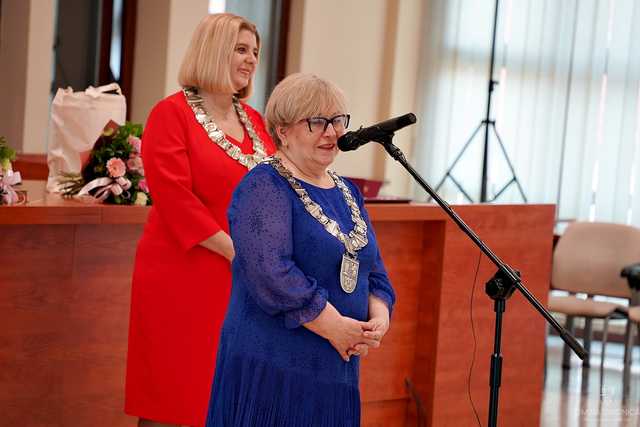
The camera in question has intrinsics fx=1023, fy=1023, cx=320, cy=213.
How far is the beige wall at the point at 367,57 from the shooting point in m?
7.64

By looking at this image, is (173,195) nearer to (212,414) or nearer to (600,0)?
(212,414)

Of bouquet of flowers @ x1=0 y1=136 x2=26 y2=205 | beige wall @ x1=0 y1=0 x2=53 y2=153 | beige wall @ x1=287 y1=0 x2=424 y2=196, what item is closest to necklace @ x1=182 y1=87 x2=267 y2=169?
bouquet of flowers @ x1=0 y1=136 x2=26 y2=205

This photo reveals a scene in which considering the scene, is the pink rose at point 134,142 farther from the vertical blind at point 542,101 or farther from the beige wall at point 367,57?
the vertical blind at point 542,101

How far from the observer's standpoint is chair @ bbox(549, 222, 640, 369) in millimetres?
6422

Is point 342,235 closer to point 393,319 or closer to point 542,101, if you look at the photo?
point 393,319

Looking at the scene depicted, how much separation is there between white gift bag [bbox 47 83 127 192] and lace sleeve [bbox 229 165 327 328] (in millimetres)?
1710

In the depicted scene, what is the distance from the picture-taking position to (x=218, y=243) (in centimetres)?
301

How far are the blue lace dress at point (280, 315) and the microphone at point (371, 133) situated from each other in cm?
15

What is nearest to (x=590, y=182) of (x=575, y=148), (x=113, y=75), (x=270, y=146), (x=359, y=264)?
(x=575, y=148)

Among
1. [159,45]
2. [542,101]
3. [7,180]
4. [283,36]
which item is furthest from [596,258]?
[7,180]

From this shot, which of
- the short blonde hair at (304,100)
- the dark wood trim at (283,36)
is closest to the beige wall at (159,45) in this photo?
the dark wood trim at (283,36)

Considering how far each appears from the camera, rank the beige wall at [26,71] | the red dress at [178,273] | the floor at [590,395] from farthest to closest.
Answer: the beige wall at [26,71]
the floor at [590,395]
the red dress at [178,273]

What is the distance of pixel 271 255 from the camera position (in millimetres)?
2279

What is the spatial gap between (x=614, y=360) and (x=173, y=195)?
189 inches
